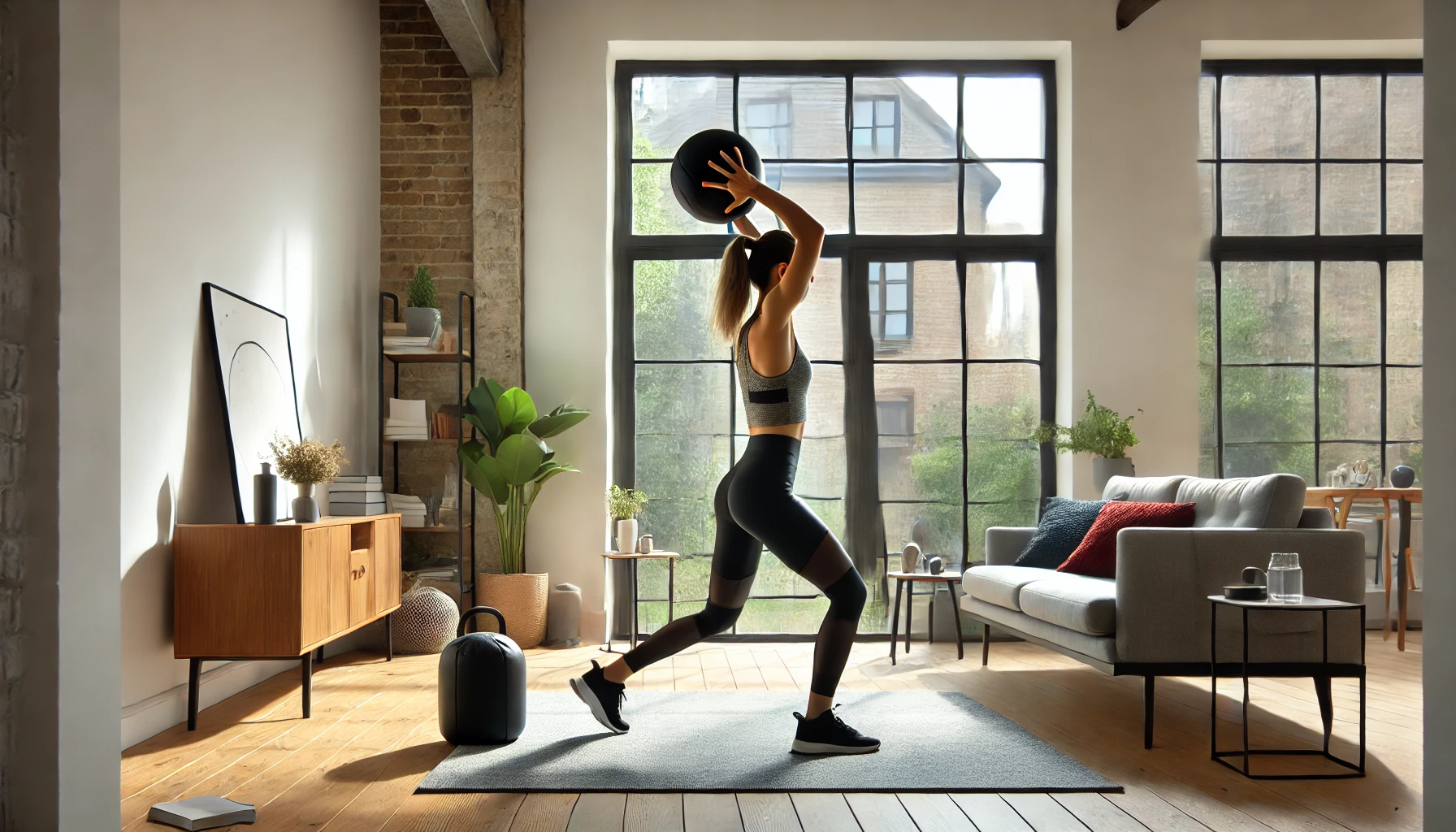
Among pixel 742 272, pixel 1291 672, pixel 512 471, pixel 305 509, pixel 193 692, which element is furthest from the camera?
pixel 512 471

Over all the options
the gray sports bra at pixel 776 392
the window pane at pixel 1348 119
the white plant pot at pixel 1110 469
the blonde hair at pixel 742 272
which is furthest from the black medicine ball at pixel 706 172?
the window pane at pixel 1348 119

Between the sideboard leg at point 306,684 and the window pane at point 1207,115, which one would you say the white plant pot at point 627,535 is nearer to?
the sideboard leg at point 306,684

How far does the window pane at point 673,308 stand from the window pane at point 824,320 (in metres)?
0.50

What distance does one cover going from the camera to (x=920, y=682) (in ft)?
15.2

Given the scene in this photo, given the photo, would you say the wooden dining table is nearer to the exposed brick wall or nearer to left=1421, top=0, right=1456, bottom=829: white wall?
left=1421, top=0, right=1456, bottom=829: white wall

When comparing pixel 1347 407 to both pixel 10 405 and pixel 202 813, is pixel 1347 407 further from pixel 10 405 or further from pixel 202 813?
Result: pixel 10 405

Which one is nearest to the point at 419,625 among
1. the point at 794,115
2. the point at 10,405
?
the point at 794,115

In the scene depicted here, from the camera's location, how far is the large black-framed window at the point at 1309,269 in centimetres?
634

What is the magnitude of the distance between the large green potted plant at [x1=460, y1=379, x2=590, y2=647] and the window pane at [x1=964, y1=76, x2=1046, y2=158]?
2872 mm

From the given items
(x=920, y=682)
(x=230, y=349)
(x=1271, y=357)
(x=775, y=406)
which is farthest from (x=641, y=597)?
(x=1271, y=357)

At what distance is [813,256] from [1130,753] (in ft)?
5.94

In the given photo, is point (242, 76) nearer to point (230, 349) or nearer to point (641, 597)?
point (230, 349)

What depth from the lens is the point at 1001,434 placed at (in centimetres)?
630

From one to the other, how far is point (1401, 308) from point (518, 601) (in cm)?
539
